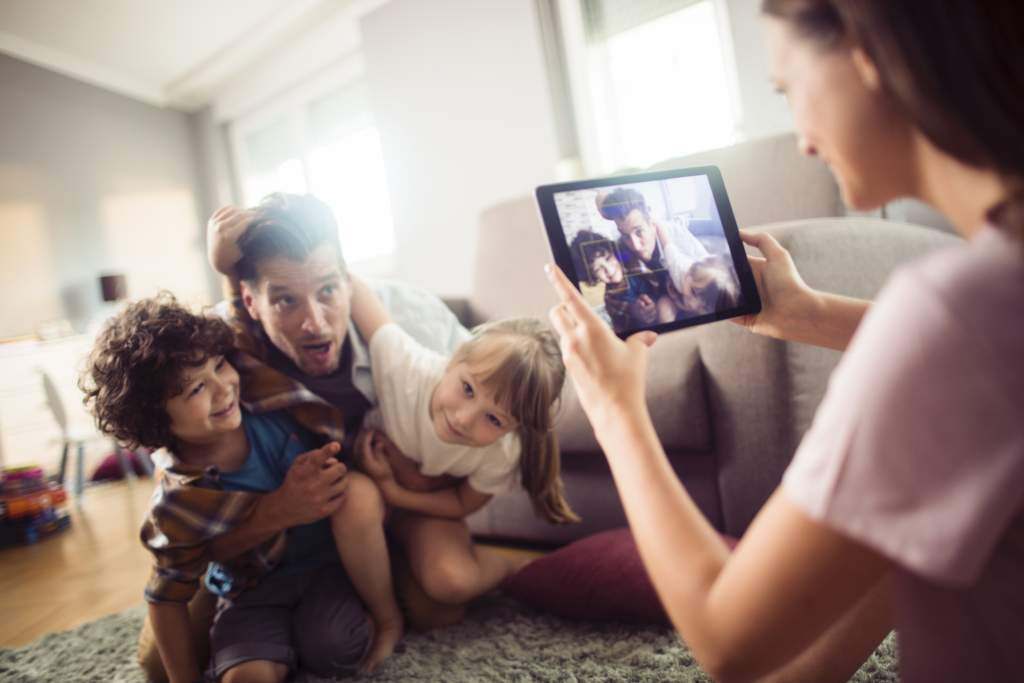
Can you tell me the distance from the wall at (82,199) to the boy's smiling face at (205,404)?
11.4ft

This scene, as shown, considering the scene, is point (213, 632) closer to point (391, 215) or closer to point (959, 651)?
point (959, 651)

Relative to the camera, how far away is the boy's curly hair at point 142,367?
0.97 meters

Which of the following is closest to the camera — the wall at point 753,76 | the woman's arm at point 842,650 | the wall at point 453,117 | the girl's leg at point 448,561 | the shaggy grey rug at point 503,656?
the woman's arm at point 842,650

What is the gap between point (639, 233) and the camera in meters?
0.80

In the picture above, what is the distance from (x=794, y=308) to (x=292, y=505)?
812mm

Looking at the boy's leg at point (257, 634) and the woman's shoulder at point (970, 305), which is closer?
the woman's shoulder at point (970, 305)

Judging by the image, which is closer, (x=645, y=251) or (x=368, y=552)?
(x=645, y=251)

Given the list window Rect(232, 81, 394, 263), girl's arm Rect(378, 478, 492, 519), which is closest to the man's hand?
girl's arm Rect(378, 478, 492, 519)

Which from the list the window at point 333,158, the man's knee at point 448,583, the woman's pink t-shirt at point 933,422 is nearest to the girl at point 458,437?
the man's knee at point 448,583

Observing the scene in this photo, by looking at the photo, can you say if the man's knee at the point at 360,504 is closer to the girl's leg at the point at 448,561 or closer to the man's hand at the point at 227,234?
the girl's leg at the point at 448,561

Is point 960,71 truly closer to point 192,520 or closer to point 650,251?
point 650,251

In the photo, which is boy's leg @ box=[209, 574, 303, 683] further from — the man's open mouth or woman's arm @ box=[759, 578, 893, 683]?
woman's arm @ box=[759, 578, 893, 683]

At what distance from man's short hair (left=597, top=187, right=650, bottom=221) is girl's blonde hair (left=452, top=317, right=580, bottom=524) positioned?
35 centimetres

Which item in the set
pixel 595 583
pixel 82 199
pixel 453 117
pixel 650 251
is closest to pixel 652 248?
pixel 650 251
